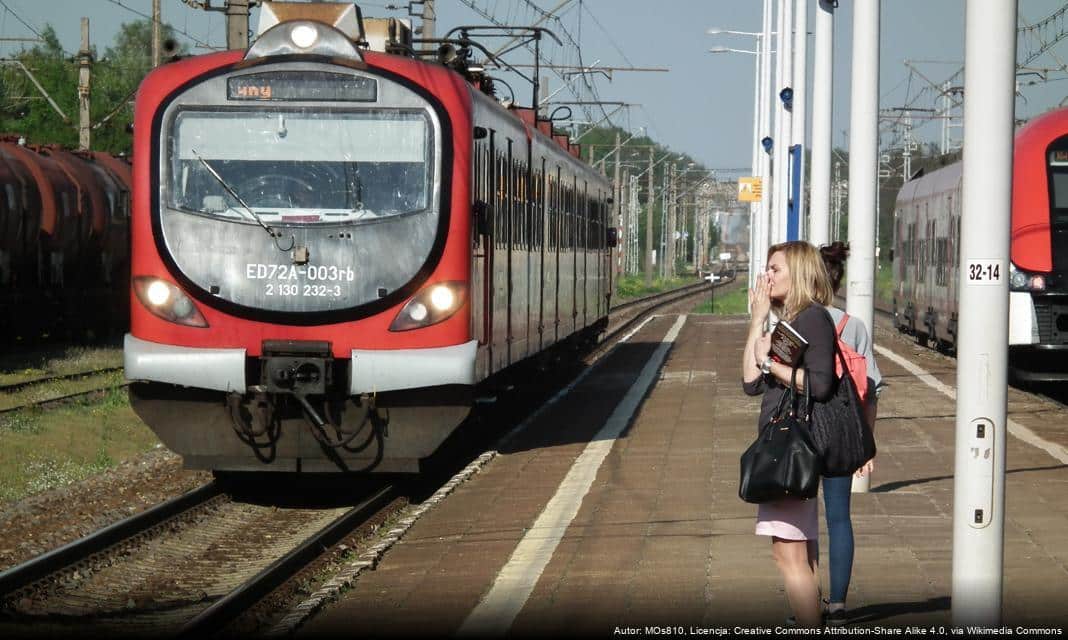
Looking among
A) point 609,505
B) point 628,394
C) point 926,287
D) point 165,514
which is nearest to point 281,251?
point 165,514

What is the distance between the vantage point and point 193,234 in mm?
11727

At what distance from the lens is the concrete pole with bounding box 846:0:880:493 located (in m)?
11.3

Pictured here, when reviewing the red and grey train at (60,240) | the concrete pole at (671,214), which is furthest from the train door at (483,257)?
the concrete pole at (671,214)

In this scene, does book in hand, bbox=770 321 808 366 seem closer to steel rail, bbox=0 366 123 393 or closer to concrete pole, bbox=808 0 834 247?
concrete pole, bbox=808 0 834 247

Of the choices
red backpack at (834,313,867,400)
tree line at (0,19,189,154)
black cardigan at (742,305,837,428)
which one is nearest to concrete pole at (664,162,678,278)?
tree line at (0,19,189,154)

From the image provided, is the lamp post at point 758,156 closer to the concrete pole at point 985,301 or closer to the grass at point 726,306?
the grass at point 726,306

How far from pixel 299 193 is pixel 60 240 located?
17178mm

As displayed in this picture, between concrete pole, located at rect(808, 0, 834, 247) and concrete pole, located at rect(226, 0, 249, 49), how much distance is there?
12.1 m

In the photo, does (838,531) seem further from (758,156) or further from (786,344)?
(758,156)

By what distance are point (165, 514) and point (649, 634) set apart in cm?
535

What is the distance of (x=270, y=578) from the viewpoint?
28.9 feet

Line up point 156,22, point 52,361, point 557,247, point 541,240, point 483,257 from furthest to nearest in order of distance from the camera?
point 156,22
point 52,361
point 557,247
point 541,240
point 483,257

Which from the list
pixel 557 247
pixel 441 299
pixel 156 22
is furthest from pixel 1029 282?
pixel 156 22

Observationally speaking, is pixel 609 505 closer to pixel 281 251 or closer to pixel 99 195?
pixel 281 251
